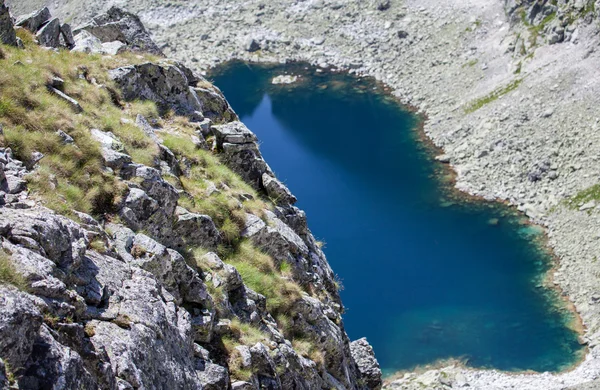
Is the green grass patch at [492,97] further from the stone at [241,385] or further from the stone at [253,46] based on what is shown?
the stone at [241,385]

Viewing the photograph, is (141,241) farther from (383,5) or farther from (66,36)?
(383,5)

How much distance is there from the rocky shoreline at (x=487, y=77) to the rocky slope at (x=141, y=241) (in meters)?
26.1

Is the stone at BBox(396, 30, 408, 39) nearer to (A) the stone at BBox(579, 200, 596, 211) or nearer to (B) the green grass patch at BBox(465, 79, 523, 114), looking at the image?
(B) the green grass patch at BBox(465, 79, 523, 114)

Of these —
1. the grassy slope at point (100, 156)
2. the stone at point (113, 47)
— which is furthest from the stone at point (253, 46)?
the grassy slope at point (100, 156)

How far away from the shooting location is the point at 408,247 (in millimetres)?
62094

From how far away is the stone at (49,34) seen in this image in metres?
24.2

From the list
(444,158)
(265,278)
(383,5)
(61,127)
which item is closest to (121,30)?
(61,127)

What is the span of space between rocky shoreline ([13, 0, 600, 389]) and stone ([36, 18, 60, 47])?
30.5m

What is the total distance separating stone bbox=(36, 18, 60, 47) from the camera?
2424 cm

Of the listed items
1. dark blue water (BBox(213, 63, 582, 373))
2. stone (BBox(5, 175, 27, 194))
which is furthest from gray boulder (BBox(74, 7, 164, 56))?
dark blue water (BBox(213, 63, 582, 373))

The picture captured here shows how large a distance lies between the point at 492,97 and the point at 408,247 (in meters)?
28.2

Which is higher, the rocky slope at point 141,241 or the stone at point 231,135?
the stone at point 231,135

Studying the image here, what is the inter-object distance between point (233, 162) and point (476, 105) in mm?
63596

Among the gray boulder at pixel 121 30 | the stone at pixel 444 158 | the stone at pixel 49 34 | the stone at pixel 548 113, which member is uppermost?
the stone at pixel 548 113
